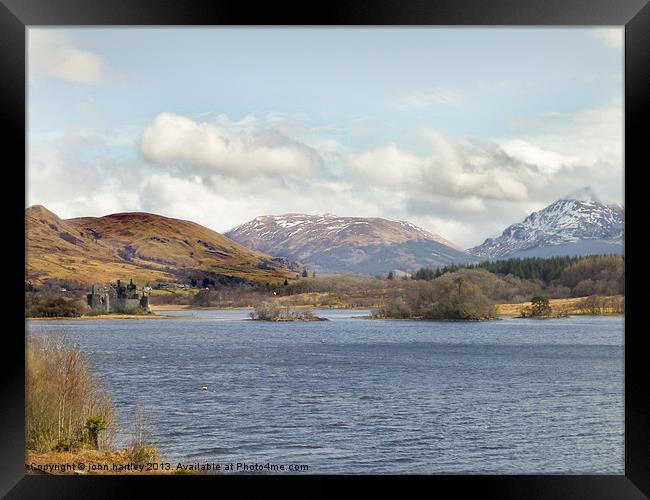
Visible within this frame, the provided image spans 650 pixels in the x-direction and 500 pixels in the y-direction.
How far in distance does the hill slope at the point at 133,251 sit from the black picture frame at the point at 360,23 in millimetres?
Result: 28337

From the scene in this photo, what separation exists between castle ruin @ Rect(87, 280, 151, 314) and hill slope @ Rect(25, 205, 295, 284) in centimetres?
56

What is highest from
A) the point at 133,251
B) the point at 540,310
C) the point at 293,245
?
the point at 293,245

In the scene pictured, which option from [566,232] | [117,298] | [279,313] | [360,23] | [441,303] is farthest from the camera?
[279,313]

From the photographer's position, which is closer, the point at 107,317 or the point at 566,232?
the point at 566,232

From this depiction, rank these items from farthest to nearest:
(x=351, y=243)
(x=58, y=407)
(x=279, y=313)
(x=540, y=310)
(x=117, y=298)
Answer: (x=279, y=313)
(x=540, y=310)
(x=117, y=298)
(x=351, y=243)
(x=58, y=407)

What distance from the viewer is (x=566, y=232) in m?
33.2

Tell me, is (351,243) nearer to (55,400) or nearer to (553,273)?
(553,273)

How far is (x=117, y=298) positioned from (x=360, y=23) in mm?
32605

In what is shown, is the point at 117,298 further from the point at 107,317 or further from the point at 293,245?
the point at 293,245

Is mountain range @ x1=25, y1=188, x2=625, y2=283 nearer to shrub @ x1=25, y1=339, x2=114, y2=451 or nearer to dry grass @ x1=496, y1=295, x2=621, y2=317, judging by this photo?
dry grass @ x1=496, y1=295, x2=621, y2=317

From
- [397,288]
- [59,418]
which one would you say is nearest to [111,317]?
[397,288]

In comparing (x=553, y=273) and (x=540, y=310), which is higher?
(x=553, y=273)

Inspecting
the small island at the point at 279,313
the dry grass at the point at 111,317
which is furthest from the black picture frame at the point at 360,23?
the small island at the point at 279,313

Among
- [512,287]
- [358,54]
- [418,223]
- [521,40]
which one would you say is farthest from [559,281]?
[358,54]
